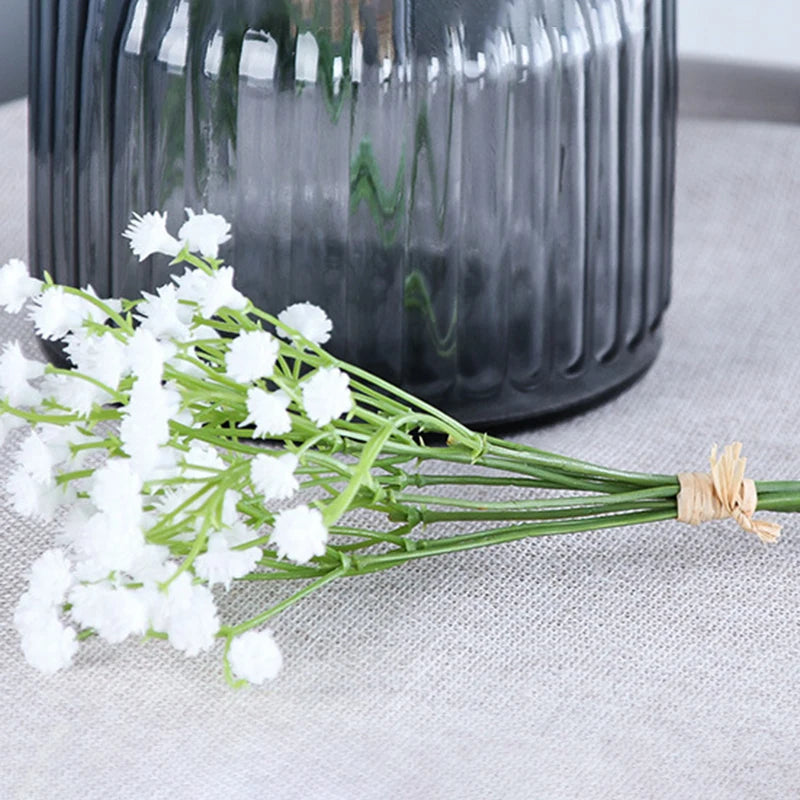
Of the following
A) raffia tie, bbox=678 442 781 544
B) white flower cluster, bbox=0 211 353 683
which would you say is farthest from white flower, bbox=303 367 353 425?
raffia tie, bbox=678 442 781 544

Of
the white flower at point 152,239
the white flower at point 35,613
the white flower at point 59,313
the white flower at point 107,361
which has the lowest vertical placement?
the white flower at point 35,613

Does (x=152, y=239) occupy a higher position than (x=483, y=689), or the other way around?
(x=152, y=239)

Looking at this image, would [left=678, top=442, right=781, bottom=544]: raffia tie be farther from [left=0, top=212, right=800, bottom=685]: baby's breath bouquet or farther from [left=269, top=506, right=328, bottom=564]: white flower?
[left=269, top=506, right=328, bottom=564]: white flower

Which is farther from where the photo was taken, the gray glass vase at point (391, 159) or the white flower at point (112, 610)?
the gray glass vase at point (391, 159)

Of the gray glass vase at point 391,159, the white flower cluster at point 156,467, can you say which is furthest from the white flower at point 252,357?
the gray glass vase at point 391,159

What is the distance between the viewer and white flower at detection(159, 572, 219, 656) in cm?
31

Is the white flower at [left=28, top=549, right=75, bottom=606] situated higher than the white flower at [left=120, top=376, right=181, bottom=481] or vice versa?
the white flower at [left=120, top=376, right=181, bottom=481]

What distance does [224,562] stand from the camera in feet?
1.04

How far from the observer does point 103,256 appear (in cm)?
47

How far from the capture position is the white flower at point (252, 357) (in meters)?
0.32

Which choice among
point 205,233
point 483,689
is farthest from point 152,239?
point 483,689

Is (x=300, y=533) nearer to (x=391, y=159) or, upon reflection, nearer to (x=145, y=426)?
(x=145, y=426)

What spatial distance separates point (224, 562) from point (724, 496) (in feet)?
0.50

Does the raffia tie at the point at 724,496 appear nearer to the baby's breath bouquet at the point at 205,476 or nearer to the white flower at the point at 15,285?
the baby's breath bouquet at the point at 205,476
